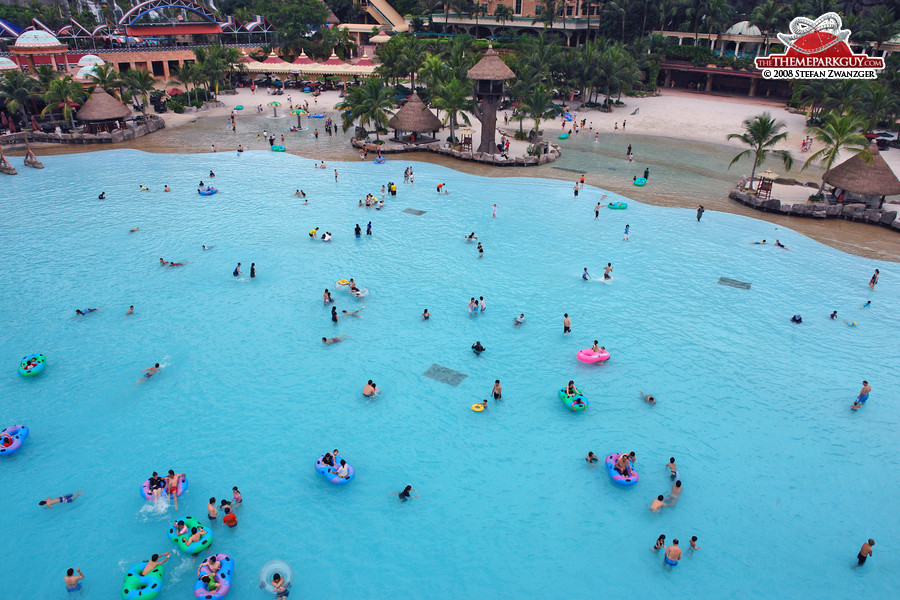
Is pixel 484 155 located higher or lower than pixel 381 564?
higher

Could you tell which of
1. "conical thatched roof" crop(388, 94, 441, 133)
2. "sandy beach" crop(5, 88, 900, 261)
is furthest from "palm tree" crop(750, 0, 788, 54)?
"conical thatched roof" crop(388, 94, 441, 133)

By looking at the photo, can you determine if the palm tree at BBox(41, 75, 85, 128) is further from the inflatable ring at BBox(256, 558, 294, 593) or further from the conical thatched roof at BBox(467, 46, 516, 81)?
the inflatable ring at BBox(256, 558, 294, 593)

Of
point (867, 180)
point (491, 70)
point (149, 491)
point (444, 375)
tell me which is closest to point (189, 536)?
point (149, 491)

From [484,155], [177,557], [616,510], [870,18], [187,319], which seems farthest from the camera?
[870,18]

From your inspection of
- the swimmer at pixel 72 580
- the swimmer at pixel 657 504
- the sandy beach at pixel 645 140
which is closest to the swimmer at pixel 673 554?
the swimmer at pixel 657 504

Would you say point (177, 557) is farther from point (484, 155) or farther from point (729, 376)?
point (484, 155)

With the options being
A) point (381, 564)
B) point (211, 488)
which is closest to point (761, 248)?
point (381, 564)
